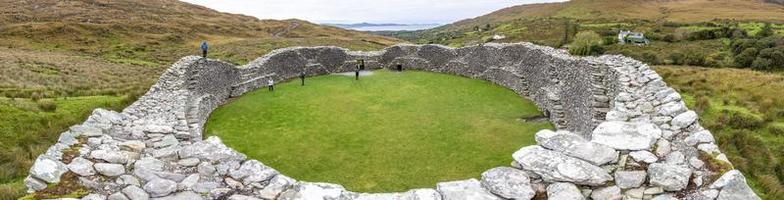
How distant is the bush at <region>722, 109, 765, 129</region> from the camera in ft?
40.7

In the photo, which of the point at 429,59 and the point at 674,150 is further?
the point at 429,59

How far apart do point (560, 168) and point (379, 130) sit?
977cm

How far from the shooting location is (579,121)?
15.7 meters

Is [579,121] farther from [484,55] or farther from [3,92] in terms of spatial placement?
[3,92]

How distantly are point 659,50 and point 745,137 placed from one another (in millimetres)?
41629

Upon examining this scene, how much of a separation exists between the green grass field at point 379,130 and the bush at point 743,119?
5274 millimetres

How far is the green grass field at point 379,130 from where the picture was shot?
42.1 feet

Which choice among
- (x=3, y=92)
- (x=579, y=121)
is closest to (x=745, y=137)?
(x=579, y=121)

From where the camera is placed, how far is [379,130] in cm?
1652

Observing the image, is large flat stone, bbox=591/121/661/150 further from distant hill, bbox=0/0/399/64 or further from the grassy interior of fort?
distant hill, bbox=0/0/399/64

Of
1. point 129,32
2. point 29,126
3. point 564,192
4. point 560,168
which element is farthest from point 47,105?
point 129,32

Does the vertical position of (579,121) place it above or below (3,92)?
below

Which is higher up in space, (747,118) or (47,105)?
(47,105)

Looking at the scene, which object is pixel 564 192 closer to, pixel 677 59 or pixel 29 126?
pixel 29 126
